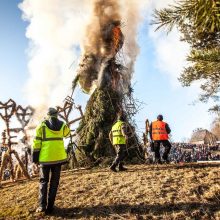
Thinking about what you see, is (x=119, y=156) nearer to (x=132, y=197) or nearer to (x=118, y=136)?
(x=118, y=136)

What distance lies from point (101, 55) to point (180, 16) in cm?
879

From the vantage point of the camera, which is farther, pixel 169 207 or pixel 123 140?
pixel 123 140

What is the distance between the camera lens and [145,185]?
7707mm

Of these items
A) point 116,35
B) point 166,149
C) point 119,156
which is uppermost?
point 116,35

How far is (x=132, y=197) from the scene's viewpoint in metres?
7.01

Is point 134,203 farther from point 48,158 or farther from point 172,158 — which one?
point 172,158

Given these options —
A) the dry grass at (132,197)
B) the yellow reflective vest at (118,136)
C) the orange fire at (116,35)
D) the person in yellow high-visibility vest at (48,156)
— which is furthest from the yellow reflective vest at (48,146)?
the orange fire at (116,35)

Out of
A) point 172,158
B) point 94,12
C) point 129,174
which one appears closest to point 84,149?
point 129,174

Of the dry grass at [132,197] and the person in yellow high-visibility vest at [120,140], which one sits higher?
the person in yellow high-visibility vest at [120,140]

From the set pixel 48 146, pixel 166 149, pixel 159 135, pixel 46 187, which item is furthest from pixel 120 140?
pixel 46 187

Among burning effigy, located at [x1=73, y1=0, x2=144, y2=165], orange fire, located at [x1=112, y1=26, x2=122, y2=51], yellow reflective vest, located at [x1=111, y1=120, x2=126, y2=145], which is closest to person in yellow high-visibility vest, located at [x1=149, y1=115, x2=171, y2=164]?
burning effigy, located at [x1=73, y1=0, x2=144, y2=165]

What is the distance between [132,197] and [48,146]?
2003mm

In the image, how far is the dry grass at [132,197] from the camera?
6293 mm

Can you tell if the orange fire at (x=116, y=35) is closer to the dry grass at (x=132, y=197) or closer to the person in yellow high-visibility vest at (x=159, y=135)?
the person in yellow high-visibility vest at (x=159, y=135)
